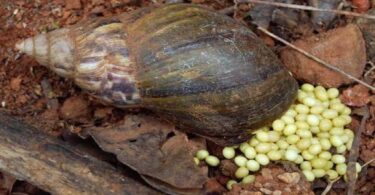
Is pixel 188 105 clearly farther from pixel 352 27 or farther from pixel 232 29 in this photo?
pixel 352 27

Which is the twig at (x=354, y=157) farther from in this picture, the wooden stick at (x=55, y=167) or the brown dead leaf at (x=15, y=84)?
the brown dead leaf at (x=15, y=84)

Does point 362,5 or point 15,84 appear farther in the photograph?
point 362,5

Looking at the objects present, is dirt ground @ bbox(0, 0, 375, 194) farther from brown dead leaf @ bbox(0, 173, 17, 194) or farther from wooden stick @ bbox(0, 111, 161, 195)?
wooden stick @ bbox(0, 111, 161, 195)

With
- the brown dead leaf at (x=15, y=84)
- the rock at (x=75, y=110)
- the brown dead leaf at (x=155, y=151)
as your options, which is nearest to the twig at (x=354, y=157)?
the brown dead leaf at (x=155, y=151)

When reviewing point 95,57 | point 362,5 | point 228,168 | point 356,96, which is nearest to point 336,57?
point 356,96

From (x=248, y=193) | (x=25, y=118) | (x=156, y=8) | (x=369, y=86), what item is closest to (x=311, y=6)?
(x=369, y=86)

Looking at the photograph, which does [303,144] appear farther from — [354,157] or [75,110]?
[75,110]
